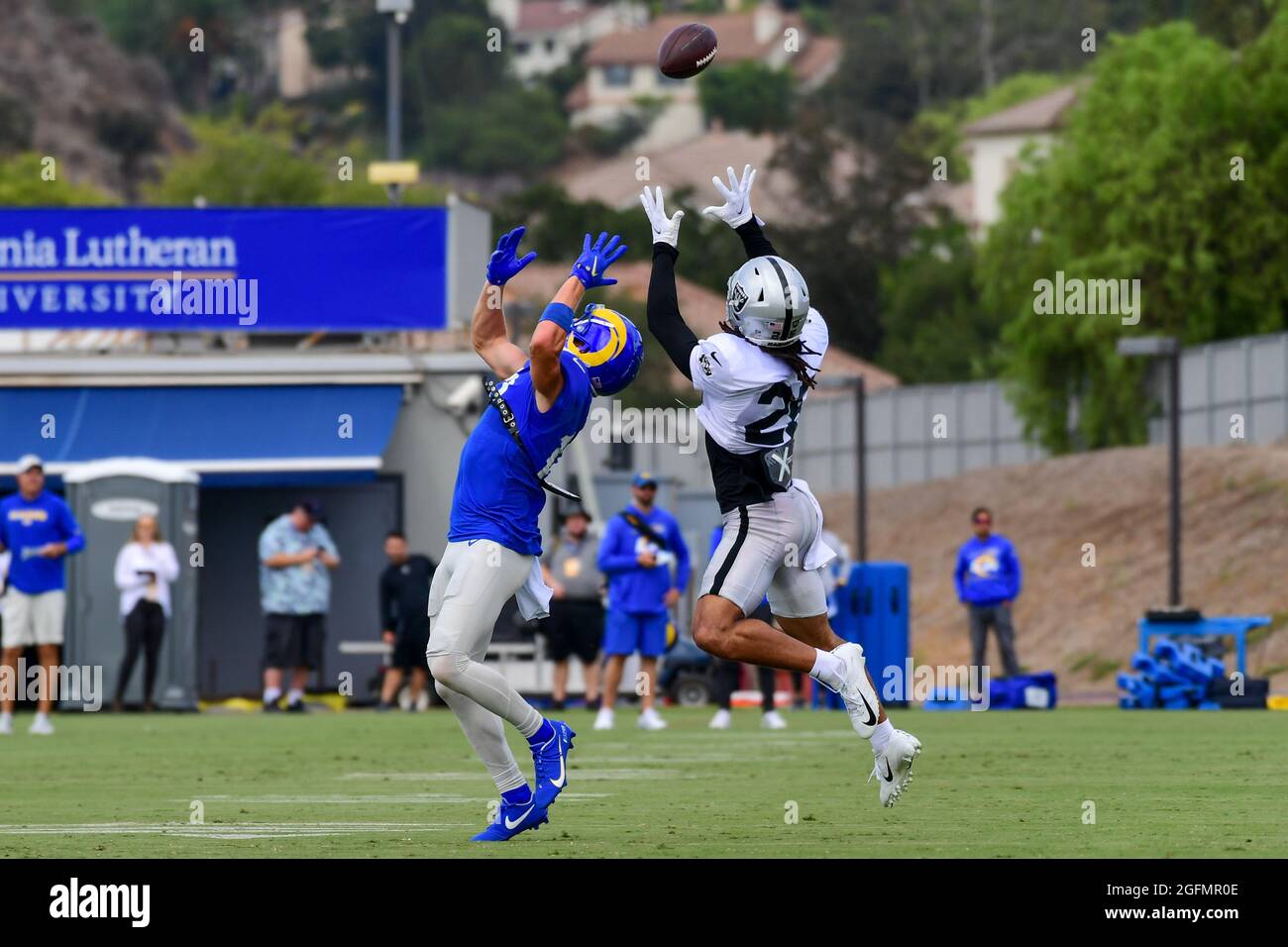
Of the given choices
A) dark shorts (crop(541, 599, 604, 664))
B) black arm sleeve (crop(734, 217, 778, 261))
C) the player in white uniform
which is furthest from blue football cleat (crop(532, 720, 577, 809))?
dark shorts (crop(541, 599, 604, 664))

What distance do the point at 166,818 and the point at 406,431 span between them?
738 inches

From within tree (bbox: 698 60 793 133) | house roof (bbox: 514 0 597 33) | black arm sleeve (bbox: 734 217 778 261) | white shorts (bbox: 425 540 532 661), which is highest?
house roof (bbox: 514 0 597 33)

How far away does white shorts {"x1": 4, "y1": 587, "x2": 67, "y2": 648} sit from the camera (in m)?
20.5

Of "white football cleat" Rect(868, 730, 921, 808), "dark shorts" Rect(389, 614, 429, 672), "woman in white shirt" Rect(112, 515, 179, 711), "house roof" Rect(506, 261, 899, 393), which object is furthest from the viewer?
"house roof" Rect(506, 261, 899, 393)

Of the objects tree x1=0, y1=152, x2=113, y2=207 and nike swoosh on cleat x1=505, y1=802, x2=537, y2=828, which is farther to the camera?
tree x1=0, y1=152, x2=113, y2=207

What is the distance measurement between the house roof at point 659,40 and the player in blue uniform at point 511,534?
143m

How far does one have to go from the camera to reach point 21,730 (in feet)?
69.7

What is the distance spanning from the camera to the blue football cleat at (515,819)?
10.1 metres

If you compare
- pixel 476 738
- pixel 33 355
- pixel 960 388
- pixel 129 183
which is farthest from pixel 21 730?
pixel 129 183

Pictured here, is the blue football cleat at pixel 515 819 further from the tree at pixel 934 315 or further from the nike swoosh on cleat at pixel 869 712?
the tree at pixel 934 315

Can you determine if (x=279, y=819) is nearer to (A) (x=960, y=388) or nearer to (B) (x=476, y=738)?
(B) (x=476, y=738)

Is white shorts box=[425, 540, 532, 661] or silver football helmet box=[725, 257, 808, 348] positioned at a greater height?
silver football helmet box=[725, 257, 808, 348]

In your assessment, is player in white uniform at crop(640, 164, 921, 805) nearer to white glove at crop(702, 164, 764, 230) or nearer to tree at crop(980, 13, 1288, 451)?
white glove at crop(702, 164, 764, 230)

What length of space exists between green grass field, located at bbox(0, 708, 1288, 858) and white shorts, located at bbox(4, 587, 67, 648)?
2.63ft
